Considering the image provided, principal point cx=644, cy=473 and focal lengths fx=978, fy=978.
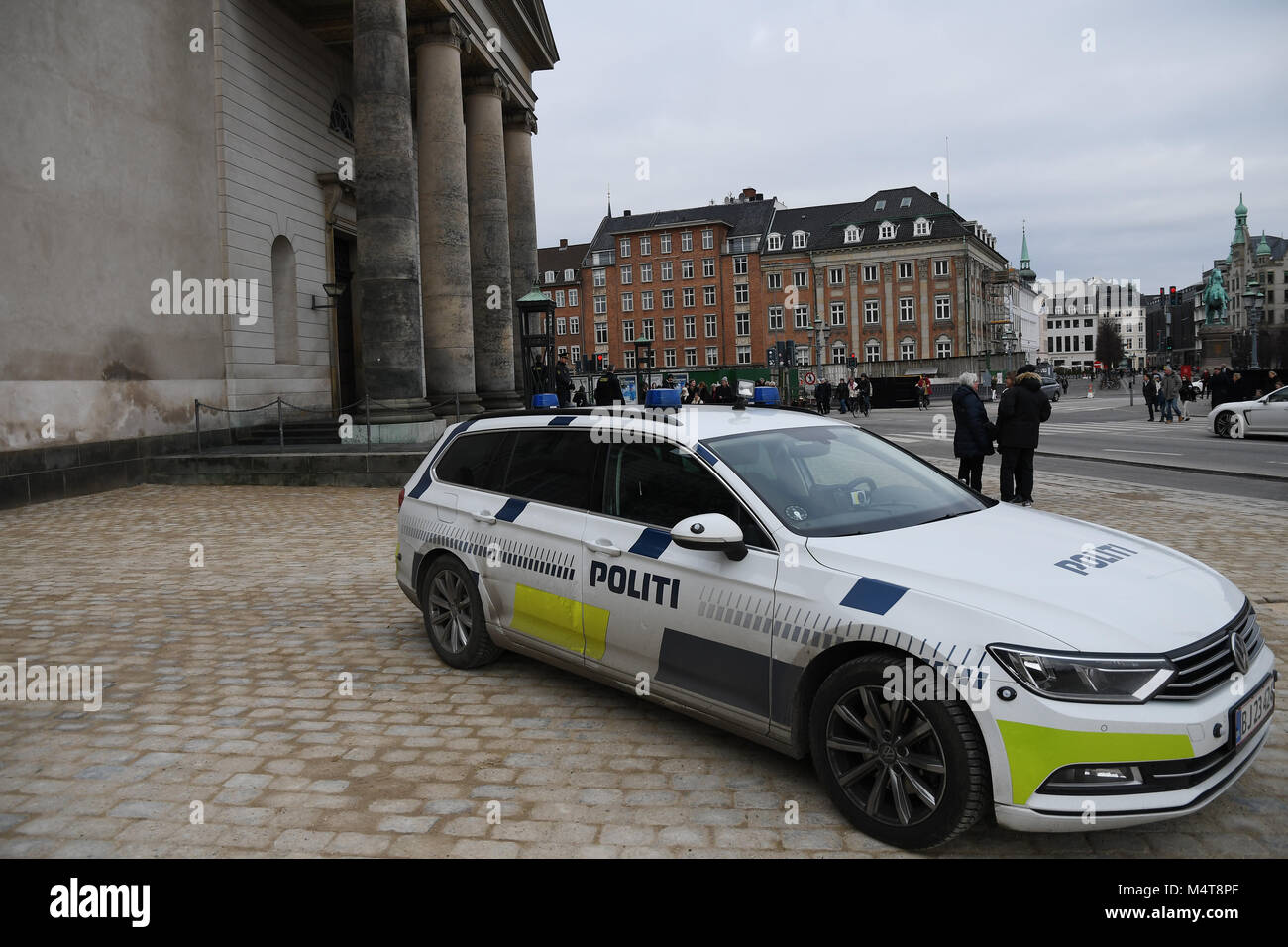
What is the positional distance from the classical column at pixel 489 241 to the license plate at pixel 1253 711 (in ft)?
83.2

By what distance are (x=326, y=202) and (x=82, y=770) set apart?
2425 cm

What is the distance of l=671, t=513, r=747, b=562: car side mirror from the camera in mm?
4297

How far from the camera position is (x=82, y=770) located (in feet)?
15.7

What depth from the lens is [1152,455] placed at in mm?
21359

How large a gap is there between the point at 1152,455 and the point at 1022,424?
10376 mm

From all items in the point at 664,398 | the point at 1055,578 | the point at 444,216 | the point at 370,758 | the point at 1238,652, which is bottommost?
the point at 370,758

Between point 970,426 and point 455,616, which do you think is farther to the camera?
point 970,426

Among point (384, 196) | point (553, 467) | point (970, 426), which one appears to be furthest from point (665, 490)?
point (384, 196)

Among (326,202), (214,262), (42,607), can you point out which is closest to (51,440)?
(214,262)

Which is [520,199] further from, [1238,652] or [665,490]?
[1238,652]

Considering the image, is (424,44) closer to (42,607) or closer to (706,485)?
(42,607)

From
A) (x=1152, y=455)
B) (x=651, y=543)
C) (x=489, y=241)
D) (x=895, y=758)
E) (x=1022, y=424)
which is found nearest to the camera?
(x=895, y=758)

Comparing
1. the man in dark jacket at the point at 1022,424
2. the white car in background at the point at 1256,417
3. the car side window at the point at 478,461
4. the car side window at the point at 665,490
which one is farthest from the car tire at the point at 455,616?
the white car in background at the point at 1256,417

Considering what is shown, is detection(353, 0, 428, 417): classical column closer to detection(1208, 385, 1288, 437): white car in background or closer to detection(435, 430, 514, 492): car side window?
detection(435, 430, 514, 492): car side window
